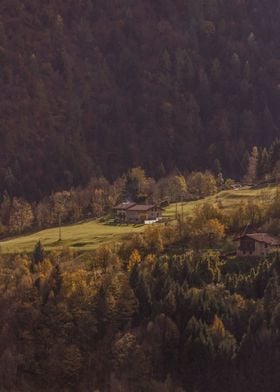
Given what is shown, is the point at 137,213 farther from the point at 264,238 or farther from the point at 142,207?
the point at 264,238

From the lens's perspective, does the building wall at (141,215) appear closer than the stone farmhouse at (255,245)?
No

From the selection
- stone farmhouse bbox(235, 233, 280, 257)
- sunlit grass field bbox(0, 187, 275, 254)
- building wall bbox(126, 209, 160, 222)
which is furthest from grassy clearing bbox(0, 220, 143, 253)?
stone farmhouse bbox(235, 233, 280, 257)

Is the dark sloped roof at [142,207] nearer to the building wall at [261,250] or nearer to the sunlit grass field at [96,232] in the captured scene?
the sunlit grass field at [96,232]

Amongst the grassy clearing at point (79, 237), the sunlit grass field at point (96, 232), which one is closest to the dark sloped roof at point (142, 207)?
Answer: the sunlit grass field at point (96, 232)

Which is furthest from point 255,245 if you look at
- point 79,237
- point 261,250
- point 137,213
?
point 137,213

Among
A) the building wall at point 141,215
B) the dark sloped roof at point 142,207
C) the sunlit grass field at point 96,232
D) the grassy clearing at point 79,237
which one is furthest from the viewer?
the dark sloped roof at point 142,207

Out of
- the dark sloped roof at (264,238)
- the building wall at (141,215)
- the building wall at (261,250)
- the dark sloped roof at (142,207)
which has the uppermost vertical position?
the dark sloped roof at (142,207)

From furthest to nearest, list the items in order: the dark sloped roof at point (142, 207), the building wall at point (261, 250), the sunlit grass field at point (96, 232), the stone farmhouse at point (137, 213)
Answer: the dark sloped roof at point (142, 207), the stone farmhouse at point (137, 213), the sunlit grass field at point (96, 232), the building wall at point (261, 250)

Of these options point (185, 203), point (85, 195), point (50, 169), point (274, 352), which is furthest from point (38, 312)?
point (50, 169)
